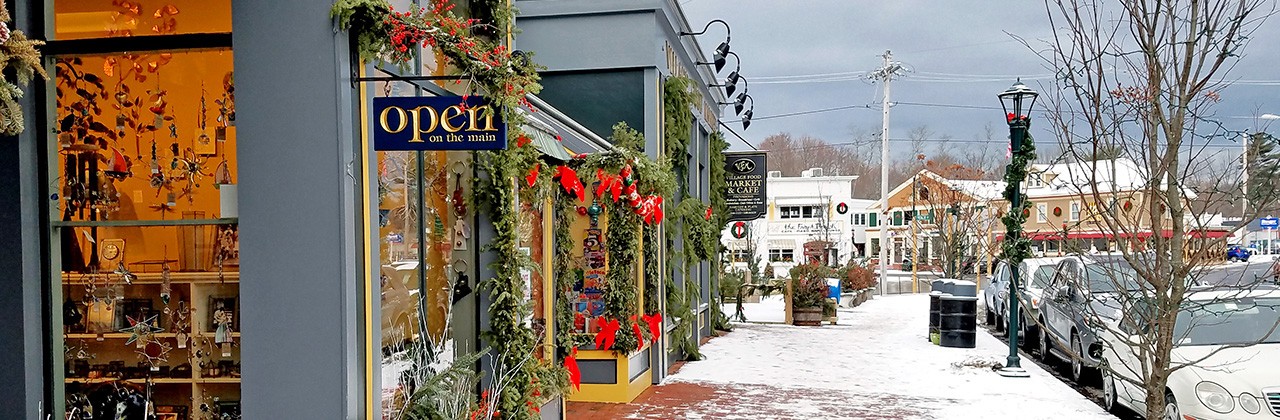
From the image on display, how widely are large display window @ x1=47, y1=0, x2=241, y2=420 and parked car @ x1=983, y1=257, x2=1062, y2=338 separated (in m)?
11.8

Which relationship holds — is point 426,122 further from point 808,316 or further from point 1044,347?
point 808,316

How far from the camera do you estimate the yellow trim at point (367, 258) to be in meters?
4.58

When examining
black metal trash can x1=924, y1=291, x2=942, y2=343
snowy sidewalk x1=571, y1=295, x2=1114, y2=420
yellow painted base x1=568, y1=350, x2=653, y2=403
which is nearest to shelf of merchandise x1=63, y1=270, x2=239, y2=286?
snowy sidewalk x1=571, y1=295, x2=1114, y2=420

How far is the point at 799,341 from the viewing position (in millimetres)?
16797

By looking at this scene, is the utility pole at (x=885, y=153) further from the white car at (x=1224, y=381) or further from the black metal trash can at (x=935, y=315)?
the white car at (x=1224, y=381)

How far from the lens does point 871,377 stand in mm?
12477

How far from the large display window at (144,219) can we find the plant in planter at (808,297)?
1600cm

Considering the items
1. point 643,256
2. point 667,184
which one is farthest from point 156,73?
point 643,256

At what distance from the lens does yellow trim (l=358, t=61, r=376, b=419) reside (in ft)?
15.0

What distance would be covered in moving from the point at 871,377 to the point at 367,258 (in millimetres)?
9266

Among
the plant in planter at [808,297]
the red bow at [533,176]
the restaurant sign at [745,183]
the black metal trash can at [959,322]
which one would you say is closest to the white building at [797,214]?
the plant in planter at [808,297]

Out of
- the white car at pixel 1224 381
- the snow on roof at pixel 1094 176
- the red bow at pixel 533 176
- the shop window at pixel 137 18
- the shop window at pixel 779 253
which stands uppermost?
the shop window at pixel 137 18

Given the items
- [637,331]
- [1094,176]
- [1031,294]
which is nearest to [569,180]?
[637,331]

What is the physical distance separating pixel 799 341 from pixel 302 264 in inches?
526
